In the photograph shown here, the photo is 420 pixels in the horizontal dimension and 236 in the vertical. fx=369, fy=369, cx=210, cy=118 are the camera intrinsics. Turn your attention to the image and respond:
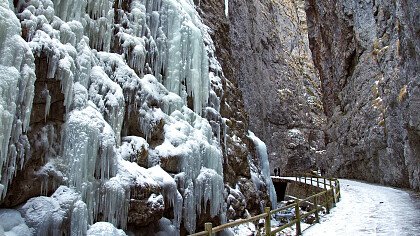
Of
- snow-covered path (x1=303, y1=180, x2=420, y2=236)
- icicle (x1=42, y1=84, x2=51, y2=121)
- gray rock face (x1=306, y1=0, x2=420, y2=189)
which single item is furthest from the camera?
gray rock face (x1=306, y1=0, x2=420, y2=189)

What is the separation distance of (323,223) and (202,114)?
5.89 meters

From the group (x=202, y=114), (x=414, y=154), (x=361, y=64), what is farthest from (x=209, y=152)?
(x=361, y=64)

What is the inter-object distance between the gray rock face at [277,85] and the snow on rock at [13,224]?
39.3 m

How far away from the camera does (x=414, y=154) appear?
61.7 feet

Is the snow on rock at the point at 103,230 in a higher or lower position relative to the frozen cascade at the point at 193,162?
lower

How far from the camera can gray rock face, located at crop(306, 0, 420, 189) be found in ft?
60.9

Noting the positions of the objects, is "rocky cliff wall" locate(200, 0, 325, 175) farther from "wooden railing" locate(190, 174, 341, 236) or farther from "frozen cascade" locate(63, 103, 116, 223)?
"frozen cascade" locate(63, 103, 116, 223)

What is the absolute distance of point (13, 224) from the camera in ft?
23.1

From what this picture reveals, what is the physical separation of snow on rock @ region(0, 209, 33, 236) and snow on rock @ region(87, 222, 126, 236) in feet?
3.83

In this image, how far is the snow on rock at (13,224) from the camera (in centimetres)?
687

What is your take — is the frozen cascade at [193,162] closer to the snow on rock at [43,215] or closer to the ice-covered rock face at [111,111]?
the ice-covered rock face at [111,111]

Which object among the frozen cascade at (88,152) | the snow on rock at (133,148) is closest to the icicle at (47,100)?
the frozen cascade at (88,152)

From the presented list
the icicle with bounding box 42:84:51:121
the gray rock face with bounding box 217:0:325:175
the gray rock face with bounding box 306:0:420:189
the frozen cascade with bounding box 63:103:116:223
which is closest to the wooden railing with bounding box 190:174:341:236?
the frozen cascade with bounding box 63:103:116:223

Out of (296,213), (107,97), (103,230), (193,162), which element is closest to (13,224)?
(103,230)
